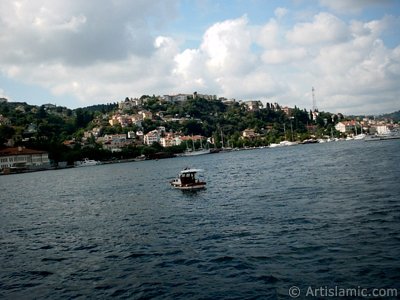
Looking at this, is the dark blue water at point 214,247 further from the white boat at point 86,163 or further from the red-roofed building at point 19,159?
the white boat at point 86,163

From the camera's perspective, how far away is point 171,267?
17.9 meters

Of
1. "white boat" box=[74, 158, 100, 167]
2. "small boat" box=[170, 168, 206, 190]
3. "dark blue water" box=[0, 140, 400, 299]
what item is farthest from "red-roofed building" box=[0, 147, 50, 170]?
"dark blue water" box=[0, 140, 400, 299]

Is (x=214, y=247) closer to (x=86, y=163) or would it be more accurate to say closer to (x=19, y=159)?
(x=19, y=159)

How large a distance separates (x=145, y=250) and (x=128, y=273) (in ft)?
11.9

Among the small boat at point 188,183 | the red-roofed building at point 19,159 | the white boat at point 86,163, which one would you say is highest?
the red-roofed building at point 19,159

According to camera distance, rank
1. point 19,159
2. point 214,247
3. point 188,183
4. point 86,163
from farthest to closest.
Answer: point 86,163
point 19,159
point 188,183
point 214,247

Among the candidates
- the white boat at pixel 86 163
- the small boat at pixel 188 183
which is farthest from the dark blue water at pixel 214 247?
the white boat at pixel 86 163

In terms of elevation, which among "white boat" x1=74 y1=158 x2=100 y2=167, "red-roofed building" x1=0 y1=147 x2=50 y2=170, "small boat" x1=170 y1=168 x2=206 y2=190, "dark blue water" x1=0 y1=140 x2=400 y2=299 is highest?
"red-roofed building" x1=0 y1=147 x2=50 y2=170

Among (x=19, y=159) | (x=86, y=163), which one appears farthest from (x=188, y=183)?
(x=86, y=163)

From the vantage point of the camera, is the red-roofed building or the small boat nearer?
the small boat

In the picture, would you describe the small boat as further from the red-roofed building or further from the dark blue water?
the red-roofed building

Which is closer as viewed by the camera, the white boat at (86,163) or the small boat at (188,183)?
the small boat at (188,183)

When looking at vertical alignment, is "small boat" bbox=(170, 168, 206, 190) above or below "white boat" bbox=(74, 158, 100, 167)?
below

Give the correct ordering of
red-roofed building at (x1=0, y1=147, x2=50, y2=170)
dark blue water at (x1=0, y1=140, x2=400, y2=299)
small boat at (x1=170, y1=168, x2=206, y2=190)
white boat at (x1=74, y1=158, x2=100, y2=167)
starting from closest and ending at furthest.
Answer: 1. dark blue water at (x1=0, y1=140, x2=400, y2=299)
2. small boat at (x1=170, y1=168, x2=206, y2=190)
3. red-roofed building at (x1=0, y1=147, x2=50, y2=170)
4. white boat at (x1=74, y1=158, x2=100, y2=167)
